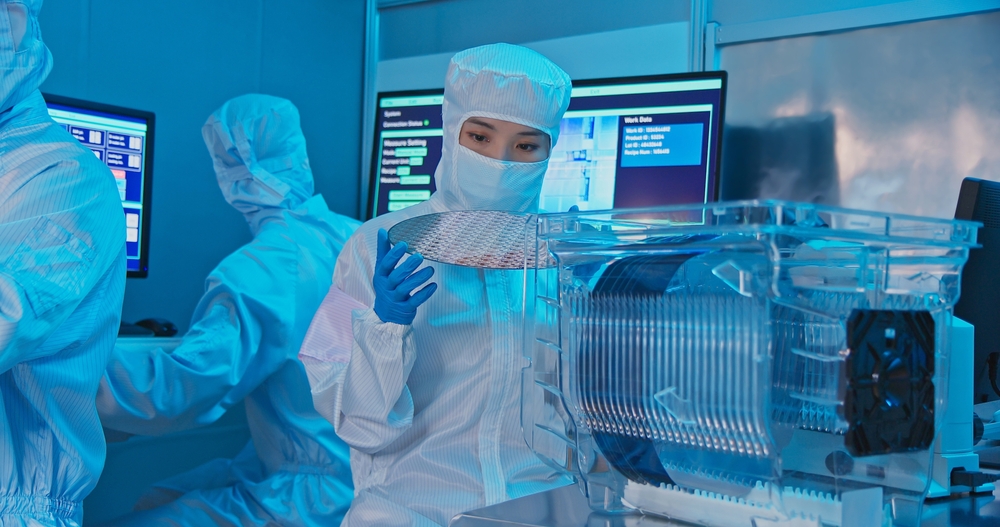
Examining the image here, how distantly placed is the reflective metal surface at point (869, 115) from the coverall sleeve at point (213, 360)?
1399 millimetres

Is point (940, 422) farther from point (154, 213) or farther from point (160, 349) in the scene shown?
point (154, 213)

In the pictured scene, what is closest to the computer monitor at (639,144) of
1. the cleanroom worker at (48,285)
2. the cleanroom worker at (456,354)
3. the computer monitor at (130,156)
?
the cleanroom worker at (456,354)

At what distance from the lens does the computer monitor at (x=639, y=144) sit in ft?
7.82

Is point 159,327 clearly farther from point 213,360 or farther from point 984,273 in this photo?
point 984,273

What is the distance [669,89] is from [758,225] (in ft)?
6.12

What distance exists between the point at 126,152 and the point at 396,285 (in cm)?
175

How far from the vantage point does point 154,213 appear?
294 centimetres

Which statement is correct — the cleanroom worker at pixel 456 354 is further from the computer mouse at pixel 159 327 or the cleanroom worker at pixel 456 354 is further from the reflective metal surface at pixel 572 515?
the computer mouse at pixel 159 327

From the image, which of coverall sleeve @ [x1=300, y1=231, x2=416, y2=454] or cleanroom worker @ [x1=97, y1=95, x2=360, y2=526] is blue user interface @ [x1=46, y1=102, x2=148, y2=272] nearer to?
cleanroom worker @ [x1=97, y1=95, x2=360, y2=526]

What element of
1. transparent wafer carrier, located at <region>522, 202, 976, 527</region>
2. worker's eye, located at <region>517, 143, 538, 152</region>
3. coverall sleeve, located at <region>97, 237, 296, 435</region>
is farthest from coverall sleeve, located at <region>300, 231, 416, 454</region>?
coverall sleeve, located at <region>97, 237, 296, 435</region>

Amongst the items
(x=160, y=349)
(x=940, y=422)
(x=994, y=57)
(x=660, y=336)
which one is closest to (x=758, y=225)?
(x=660, y=336)

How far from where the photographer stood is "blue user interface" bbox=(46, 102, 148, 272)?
8.21 feet

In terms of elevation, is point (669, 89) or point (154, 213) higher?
point (669, 89)

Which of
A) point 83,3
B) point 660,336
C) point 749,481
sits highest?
point 83,3
